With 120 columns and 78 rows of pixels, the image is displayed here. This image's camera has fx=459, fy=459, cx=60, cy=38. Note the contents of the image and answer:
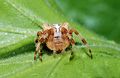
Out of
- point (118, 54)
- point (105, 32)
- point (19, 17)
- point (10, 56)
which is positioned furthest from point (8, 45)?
point (105, 32)

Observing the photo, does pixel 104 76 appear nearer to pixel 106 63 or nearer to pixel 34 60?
pixel 106 63

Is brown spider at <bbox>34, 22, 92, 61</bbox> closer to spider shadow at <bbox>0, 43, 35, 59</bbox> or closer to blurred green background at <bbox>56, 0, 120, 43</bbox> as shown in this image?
spider shadow at <bbox>0, 43, 35, 59</bbox>

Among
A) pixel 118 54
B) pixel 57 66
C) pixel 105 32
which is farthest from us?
pixel 105 32

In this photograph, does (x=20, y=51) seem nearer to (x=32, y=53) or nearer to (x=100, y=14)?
(x=32, y=53)

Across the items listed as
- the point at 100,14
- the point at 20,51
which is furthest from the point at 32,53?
the point at 100,14

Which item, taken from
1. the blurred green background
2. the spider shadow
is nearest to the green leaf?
the spider shadow
